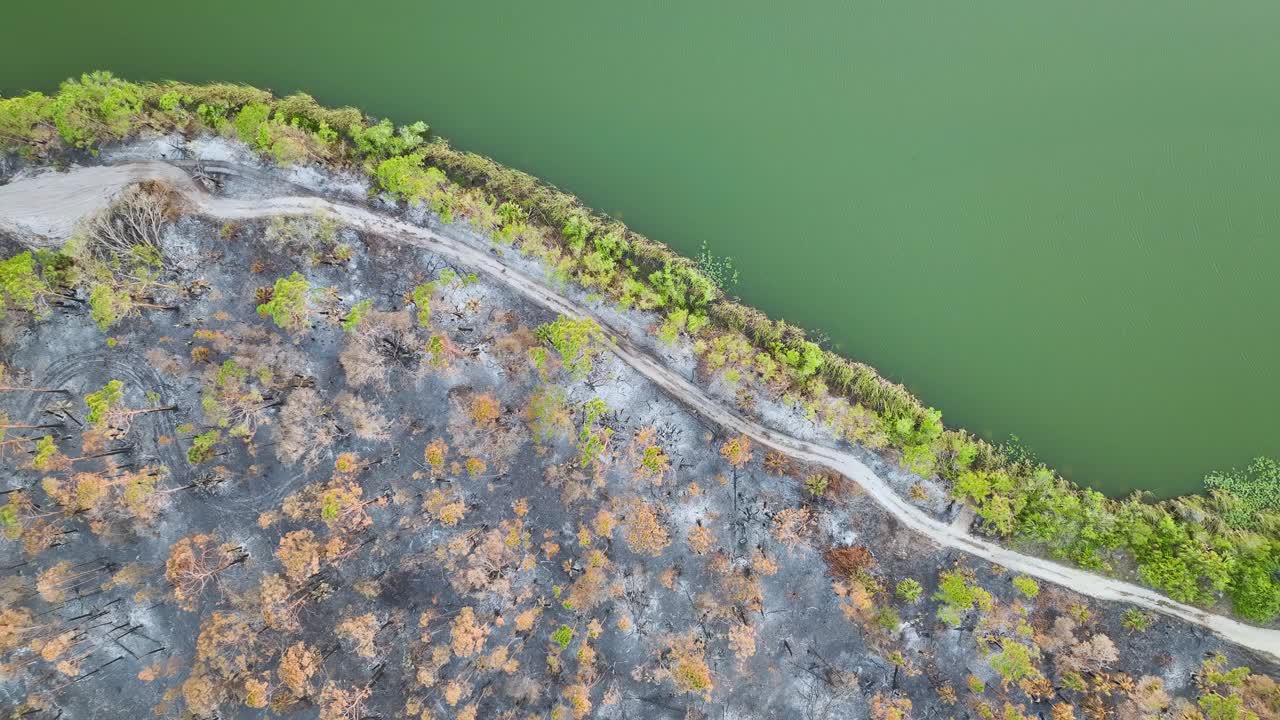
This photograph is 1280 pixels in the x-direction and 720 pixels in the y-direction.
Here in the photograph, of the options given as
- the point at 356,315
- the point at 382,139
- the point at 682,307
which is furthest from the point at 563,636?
the point at 382,139

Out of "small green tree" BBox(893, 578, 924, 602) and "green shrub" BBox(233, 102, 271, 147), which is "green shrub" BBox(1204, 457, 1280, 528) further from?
"green shrub" BBox(233, 102, 271, 147)

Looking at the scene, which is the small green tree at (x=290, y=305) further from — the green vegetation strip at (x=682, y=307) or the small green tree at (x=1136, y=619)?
the small green tree at (x=1136, y=619)

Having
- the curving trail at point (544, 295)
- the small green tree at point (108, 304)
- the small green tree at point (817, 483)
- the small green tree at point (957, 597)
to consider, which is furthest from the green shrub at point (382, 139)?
the small green tree at point (957, 597)

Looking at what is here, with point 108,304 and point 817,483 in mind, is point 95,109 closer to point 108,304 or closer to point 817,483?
point 108,304

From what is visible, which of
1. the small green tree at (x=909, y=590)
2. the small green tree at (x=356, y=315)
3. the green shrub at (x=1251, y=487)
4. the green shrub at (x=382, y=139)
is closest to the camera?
the small green tree at (x=909, y=590)

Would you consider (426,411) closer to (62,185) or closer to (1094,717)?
(62,185)

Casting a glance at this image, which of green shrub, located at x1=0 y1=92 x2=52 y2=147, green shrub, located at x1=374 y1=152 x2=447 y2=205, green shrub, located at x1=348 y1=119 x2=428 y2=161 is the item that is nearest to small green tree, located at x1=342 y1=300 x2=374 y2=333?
green shrub, located at x1=374 y1=152 x2=447 y2=205
